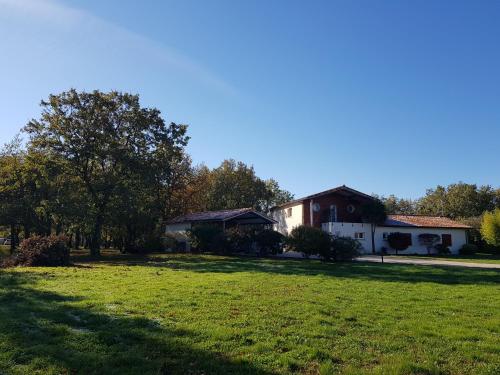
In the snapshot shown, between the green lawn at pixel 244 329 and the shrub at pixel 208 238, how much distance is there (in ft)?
76.3

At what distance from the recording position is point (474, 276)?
18719 millimetres

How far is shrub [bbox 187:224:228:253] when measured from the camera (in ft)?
122

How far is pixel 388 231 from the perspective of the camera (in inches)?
1781

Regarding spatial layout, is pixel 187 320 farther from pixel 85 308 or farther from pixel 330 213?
pixel 330 213

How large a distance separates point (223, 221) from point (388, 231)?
1677 cm

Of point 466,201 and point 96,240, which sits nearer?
point 96,240

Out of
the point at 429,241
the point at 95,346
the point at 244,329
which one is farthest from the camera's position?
the point at 429,241

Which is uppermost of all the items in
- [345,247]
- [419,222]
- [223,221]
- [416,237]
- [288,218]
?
[288,218]

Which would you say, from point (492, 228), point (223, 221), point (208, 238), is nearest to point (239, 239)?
point (208, 238)

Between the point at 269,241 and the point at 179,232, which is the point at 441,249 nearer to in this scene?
the point at 269,241

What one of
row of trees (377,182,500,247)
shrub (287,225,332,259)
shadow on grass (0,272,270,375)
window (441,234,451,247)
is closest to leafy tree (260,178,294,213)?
row of trees (377,182,500,247)

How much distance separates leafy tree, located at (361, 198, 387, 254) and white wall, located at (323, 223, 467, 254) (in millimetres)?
398

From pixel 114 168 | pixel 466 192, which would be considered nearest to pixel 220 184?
pixel 114 168

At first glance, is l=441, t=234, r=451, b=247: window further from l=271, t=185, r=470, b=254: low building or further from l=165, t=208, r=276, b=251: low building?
l=165, t=208, r=276, b=251: low building
